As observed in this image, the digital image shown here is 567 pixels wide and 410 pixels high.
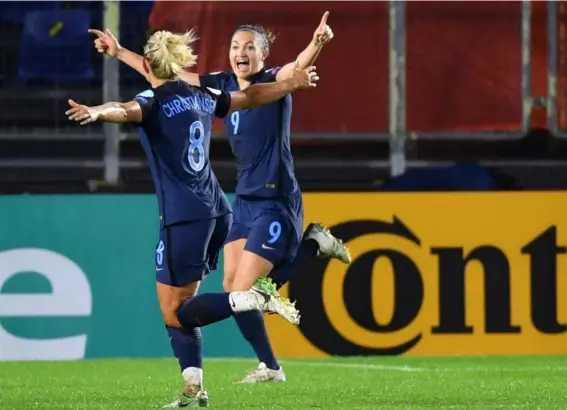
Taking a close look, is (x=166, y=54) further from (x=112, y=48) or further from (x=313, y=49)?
(x=313, y=49)

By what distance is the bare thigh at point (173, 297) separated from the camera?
7461 mm

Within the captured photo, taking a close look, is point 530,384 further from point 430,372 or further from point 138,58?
point 138,58

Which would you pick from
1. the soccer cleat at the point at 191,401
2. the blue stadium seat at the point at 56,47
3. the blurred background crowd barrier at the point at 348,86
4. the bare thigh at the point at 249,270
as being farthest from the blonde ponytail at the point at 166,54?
the blue stadium seat at the point at 56,47

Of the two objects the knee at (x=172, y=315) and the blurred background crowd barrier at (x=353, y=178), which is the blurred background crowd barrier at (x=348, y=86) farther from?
the knee at (x=172, y=315)

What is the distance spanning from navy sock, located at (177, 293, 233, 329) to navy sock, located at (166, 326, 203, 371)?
55mm

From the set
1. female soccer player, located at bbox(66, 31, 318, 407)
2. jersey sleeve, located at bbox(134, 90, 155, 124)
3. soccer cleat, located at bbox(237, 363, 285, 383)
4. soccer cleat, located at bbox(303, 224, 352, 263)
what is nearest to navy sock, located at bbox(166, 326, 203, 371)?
female soccer player, located at bbox(66, 31, 318, 407)

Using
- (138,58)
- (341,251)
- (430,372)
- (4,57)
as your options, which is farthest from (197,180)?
(4,57)

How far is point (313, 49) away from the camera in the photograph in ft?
28.5

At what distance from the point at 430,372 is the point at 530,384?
1090 mm

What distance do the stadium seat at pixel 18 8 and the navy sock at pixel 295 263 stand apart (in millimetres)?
3332

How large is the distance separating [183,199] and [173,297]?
0.46 meters

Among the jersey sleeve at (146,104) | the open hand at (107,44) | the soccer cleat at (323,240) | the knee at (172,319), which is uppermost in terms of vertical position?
the open hand at (107,44)

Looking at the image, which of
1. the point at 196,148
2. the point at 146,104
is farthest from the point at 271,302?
the point at 146,104

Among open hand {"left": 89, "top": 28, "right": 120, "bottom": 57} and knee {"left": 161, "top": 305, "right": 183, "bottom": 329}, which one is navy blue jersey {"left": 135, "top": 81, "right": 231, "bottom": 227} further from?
open hand {"left": 89, "top": 28, "right": 120, "bottom": 57}
